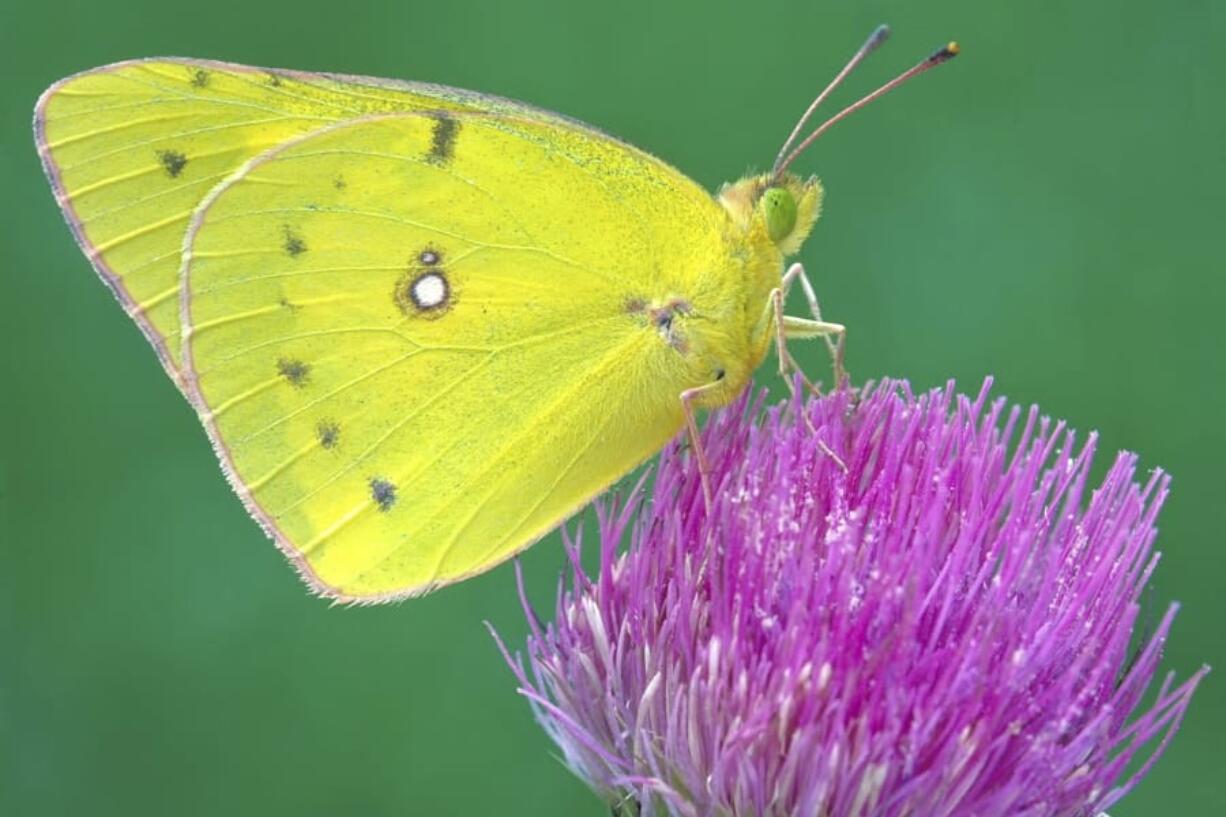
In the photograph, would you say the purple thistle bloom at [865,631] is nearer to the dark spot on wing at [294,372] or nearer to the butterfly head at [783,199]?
the butterfly head at [783,199]

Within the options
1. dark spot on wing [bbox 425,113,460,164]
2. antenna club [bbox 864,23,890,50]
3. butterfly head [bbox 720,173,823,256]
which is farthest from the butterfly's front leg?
antenna club [bbox 864,23,890,50]

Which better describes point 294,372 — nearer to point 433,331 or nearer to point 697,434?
point 433,331

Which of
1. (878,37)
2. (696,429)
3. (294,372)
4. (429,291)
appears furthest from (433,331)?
(878,37)

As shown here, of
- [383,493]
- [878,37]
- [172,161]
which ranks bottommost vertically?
[383,493]

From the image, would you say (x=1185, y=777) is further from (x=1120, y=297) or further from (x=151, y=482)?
(x=151, y=482)

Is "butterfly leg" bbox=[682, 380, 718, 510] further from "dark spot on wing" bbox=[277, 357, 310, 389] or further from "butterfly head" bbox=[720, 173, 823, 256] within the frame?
"dark spot on wing" bbox=[277, 357, 310, 389]

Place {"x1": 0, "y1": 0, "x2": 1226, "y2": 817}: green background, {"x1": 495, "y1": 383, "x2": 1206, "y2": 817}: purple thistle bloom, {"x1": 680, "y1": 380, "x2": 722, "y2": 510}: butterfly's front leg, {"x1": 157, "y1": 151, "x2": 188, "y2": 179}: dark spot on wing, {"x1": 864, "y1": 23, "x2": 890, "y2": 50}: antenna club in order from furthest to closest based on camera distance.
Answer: {"x1": 0, "y1": 0, "x2": 1226, "y2": 817}: green background
{"x1": 864, "y1": 23, "x2": 890, "y2": 50}: antenna club
{"x1": 157, "y1": 151, "x2": 188, "y2": 179}: dark spot on wing
{"x1": 680, "y1": 380, "x2": 722, "y2": 510}: butterfly's front leg
{"x1": 495, "y1": 383, "x2": 1206, "y2": 817}: purple thistle bloom

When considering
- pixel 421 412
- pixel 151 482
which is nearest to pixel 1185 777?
pixel 421 412
